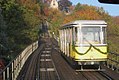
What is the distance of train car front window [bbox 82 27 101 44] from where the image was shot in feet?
72.8

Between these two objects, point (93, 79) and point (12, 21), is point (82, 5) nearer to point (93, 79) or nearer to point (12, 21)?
point (12, 21)

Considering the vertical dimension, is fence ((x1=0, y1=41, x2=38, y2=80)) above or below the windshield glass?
below

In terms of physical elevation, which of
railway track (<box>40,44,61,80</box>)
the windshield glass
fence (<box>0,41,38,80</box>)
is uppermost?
the windshield glass

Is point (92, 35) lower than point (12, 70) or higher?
higher

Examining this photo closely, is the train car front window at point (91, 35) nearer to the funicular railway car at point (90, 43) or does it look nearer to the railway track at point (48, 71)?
the funicular railway car at point (90, 43)

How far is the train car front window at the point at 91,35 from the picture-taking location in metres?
22.2

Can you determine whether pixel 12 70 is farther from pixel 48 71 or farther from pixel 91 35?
pixel 91 35

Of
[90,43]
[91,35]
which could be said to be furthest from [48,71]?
[91,35]

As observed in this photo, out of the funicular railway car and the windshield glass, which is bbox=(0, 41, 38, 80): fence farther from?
the windshield glass

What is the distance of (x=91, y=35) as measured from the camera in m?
22.2

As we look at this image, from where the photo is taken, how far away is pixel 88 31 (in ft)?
A: 73.4

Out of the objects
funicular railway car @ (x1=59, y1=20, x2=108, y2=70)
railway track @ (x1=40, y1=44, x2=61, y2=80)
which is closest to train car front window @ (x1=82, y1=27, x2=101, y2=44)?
funicular railway car @ (x1=59, y1=20, x2=108, y2=70)

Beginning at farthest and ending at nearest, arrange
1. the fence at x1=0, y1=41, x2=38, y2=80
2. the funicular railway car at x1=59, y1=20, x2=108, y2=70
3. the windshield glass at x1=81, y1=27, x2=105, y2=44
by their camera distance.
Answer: the windshield glass at x1=81, y1=27, x2=105, y2=44 < the funicular railway car at x1=59, y1=20, x2=108, y2=70 < the fence at x1=0, y1=41, x2=38, y2=80

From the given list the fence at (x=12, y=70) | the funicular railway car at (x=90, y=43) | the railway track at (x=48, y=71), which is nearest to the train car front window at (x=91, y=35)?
the funicular railway car at (x=90, y=43)
